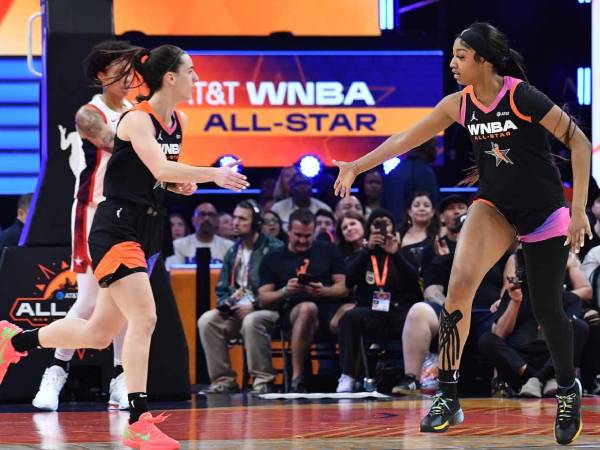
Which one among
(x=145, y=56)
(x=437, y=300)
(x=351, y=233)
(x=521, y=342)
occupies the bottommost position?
(x=521, y=342)

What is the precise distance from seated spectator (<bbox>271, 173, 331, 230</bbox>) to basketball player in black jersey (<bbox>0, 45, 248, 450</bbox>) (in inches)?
219

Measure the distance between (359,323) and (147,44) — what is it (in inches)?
250

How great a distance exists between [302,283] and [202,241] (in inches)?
103

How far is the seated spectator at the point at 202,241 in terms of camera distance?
1177 cm

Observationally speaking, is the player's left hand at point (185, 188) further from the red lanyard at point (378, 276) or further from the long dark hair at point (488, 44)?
the red lanyard at point (378, 276)

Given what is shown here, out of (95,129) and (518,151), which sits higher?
(95,129)

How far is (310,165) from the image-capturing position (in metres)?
13.2

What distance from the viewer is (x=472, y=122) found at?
562 cm

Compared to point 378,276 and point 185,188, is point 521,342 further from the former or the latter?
point 185,188

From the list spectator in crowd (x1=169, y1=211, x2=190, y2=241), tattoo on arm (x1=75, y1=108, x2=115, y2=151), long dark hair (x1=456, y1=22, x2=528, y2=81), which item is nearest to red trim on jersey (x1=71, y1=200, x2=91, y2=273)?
tattoo on arm (x1=75, y1=108, x2=115, y2=151)

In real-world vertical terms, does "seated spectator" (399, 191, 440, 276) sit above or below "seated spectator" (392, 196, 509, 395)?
above

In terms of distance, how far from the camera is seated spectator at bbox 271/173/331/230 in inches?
454

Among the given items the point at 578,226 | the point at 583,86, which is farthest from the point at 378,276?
the point at 583,86

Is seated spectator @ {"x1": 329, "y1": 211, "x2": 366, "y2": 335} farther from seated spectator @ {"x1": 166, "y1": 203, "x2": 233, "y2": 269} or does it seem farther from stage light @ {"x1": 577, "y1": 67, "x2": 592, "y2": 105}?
stage light @ {"x1": 577, "y1": 67, "x2": 592, "y2": 105}
